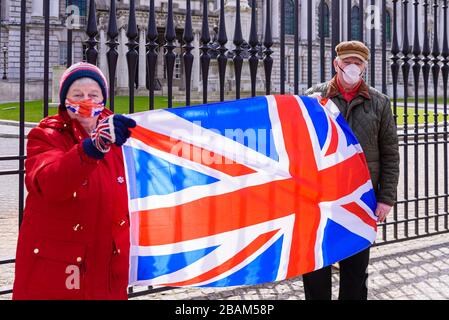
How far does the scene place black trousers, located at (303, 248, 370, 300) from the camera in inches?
151

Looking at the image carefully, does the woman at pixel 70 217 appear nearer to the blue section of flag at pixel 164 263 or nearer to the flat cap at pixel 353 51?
the blue section of flag at pixel 164 263

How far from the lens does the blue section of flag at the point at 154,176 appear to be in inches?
134

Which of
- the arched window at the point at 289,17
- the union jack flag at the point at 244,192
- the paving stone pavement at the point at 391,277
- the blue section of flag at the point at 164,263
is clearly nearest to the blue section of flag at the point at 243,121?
the union jack flag at the point at 244,192

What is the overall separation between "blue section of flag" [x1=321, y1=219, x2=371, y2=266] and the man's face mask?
2.15 metres

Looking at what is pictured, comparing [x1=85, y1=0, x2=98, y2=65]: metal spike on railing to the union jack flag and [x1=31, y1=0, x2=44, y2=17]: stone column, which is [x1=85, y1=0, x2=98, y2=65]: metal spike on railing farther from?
[x1=31, y1=0, x2=44, y2=17]: stone column

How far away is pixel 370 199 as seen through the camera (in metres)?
3.98

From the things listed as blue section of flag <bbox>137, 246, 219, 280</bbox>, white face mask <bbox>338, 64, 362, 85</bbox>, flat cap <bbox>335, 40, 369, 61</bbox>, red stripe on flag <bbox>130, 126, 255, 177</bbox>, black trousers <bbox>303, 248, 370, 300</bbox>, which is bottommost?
black trousers <bbox>303, 248, 370, 300</bbox>

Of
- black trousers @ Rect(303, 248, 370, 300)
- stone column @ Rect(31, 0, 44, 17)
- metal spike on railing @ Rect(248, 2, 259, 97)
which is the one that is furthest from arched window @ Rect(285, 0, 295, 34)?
black trousers @ Rect(303, 248, 370, 300)

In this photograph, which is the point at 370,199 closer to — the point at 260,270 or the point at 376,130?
the point at 376,130

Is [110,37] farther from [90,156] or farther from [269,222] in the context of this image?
[90,156]

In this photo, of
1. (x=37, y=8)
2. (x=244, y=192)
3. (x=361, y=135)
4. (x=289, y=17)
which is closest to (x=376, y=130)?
(x=361, y=135)

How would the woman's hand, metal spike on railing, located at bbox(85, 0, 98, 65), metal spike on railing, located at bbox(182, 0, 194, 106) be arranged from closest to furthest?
the woman's hand, metal spike on railing, located at bbox(85, 0, 98, 65), metal spike on railing, located at bbox(182, 0, 194, 106)

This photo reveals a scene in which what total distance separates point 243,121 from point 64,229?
5.98 feet
